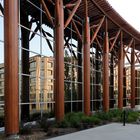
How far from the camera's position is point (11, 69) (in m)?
12.7

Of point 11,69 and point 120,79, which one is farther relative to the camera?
point 120,79

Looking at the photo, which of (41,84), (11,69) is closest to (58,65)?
(41,84)

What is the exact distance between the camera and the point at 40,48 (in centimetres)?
1873

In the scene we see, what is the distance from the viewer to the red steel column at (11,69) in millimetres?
12594

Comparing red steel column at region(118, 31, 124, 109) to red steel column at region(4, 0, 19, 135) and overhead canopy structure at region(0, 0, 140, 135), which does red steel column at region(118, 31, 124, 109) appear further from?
red steel column at region(4, 0, 19, 135)

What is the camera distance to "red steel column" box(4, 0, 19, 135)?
12.6 m

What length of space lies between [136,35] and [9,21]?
72.0ft

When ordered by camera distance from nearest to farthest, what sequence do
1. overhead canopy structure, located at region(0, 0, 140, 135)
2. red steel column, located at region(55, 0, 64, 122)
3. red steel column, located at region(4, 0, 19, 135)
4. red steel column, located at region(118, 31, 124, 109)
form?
1. red steel column, located at region(4, 0, 19, 135)
2. overhead canopy structure, located at region(0, 0, 140, 135)
3. red steel column, located at region(55, 0, 64, 122)
4. red steel column, located at region(118, 31, 124, 109)

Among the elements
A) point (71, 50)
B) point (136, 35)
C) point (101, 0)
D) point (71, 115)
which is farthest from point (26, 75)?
point (136, 35)

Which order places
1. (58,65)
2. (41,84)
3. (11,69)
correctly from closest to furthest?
(11,69) → (58,65) → (41,84)

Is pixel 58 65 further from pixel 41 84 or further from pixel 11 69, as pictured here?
pixel 11 69

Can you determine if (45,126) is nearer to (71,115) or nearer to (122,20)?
(71,115)

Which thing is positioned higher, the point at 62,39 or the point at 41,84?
the point at 62,39

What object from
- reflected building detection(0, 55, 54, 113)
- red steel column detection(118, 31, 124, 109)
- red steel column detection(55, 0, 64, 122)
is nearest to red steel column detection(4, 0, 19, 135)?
reflected building detection(0, 55, 54, 113)
